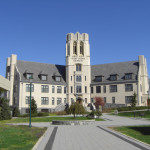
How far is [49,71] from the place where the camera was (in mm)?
62031

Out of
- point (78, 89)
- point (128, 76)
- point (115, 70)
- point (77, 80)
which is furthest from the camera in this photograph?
point (115, 70)

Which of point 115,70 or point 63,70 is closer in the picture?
point 115,70

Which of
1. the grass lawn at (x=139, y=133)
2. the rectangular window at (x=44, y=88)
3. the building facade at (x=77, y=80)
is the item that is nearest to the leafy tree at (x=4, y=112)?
the building facade at (x=77, y=80)

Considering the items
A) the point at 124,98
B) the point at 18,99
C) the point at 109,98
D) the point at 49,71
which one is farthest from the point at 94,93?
the point at 18,99

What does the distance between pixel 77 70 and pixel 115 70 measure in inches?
436

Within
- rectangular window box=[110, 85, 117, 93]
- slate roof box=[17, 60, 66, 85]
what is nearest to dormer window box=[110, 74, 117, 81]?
rectangular window box=[110, 85, 117, 93]

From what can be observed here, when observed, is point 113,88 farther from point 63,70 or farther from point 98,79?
point 63,70

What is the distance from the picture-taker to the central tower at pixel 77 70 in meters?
60.4

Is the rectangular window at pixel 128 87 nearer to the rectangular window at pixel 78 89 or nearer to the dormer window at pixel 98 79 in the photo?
the dormer window at pixel 98 79

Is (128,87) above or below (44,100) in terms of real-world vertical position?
above

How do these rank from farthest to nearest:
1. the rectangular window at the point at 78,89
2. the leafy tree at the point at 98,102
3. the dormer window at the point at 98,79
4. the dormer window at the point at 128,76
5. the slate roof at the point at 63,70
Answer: the dormer window at the point at 98,79 < the rectangular window at the point at 78,89 < the dormer window at the point at 128,76 < the slate roof at the point at 63,70 < the leafy tree at the point at 98,102

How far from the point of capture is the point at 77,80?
6056 centimetres

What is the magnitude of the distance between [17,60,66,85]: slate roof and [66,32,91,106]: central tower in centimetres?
306

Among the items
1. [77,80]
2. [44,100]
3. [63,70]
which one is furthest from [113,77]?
[44,100]
